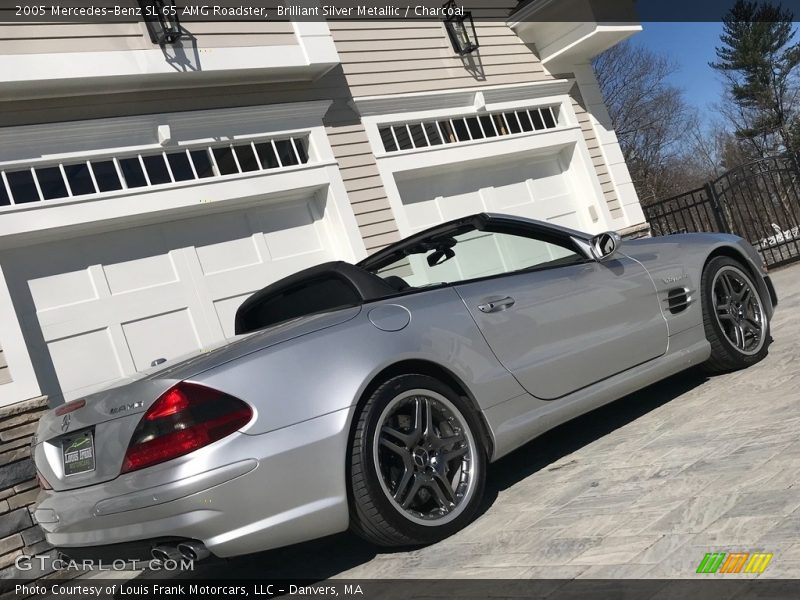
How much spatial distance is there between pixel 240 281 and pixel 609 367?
425cm

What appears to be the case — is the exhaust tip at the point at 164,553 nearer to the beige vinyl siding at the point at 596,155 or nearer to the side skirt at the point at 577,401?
the side skirt at the point at 577,401

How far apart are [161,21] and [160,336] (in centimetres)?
272

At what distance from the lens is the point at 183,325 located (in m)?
7.13

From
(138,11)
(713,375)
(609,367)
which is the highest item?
(138,11)

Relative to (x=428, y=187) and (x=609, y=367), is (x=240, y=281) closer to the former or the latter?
(x=428, y=187)

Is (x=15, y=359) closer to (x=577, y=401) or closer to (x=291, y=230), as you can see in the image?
(x=291, y=230)

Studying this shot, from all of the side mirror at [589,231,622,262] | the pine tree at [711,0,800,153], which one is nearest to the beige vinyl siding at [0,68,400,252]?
the side mirror at [589,231,622,262]

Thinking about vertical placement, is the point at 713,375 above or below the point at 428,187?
below

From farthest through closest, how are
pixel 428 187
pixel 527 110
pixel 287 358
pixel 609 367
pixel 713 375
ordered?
pixel 527 110, pixel 428 187, pixel 713 375, pixel 609 367, pixel 287 358

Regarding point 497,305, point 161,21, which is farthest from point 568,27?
point 497,305

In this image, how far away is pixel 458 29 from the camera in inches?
386

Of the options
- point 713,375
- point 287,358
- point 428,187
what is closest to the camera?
point 287,358

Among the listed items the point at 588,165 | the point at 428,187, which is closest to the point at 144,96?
the point at 428,187

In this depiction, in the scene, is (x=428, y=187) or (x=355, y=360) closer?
(x=355, y=360)
